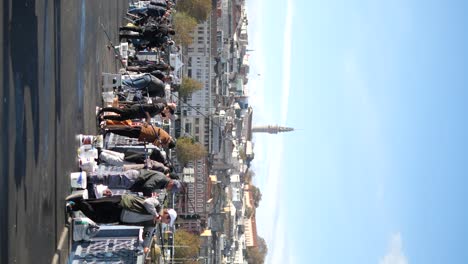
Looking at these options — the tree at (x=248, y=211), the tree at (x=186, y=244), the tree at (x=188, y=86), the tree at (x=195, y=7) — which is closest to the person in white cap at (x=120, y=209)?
the tree at (x=186, y=244)

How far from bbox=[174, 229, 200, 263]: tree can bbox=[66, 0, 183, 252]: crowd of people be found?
41003mm

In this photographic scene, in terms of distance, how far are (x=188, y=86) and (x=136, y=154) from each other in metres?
55.5

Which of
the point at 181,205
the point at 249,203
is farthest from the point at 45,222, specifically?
the point at 249,203

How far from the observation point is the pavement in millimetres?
11203

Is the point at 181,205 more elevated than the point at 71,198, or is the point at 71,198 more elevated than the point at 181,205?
the point at 71,198

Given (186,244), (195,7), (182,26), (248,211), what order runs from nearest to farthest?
1. (186,244)
2. (182,26)
3. (195,7)
4. (248,211)

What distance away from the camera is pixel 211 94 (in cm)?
8244


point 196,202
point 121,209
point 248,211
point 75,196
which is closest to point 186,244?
point 196,202

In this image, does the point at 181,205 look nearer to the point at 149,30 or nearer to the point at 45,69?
the point at 149,30

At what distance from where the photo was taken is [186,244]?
6888 centimetres

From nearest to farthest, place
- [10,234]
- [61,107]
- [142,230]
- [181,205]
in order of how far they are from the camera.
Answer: [10,234]
[61,107]
[142,230]
[181,205]

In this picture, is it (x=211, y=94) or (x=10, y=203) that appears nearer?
(x=10, y=203)

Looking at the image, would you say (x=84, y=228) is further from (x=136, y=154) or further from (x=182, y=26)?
(x=182, y=26)

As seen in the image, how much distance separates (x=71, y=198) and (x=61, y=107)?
207 centimetres
